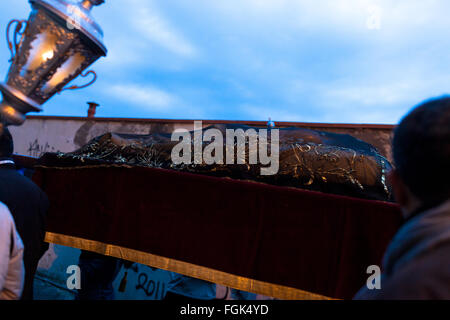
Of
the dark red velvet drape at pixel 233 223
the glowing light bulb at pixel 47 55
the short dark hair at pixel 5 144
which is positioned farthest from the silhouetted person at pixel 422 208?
the short dark hair at pixel 5 144

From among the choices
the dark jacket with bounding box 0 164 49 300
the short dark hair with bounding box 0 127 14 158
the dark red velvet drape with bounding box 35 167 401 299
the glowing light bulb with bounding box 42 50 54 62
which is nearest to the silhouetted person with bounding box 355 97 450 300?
the dark red velvet drape with bounding box 35 167 401 299

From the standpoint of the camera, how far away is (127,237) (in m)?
1.74

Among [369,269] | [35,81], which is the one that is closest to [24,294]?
[35,81]

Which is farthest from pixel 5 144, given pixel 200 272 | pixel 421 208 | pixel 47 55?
pixel 421 208

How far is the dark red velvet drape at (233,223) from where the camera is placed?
144 cm

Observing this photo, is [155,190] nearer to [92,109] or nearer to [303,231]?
[303,231]

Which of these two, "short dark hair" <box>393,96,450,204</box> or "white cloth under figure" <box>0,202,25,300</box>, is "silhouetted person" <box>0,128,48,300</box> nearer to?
"white cloth under figure" <box>0,202,25,300</box>

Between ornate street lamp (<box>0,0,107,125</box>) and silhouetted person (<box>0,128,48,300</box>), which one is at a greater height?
ornate street lamp (<box>0,0,107,125</box>)

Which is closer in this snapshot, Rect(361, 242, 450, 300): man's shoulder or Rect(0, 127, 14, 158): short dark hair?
Rect(361, 242, 450, 300): man's shoulder

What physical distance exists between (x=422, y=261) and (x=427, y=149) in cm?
16

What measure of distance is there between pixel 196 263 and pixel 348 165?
0.97 meters

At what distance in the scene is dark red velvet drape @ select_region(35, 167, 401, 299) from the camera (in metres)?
1.44

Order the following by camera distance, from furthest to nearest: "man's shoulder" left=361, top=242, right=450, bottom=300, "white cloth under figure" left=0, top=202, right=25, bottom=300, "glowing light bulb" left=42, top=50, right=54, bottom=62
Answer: "glowing light bulb" left=42, top=50, right=54, bottom=62
"white cloth under figure" left=0, top=202, right=25, bottom=300
"man's shoulder" left=361, top=242, right=450, bottom=300

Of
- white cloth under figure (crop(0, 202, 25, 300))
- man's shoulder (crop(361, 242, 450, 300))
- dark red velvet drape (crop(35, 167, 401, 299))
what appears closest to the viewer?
man's shoulder (crop(361, 242, 450, 300))
